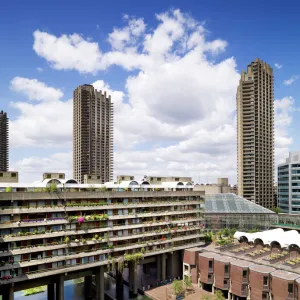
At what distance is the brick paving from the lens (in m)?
70.1

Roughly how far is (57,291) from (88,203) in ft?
65.3

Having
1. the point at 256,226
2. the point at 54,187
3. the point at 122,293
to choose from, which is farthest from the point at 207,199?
the point at 54,187

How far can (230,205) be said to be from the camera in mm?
122562

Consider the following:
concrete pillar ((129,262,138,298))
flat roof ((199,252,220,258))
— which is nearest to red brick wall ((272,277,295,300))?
flat roof ((199,252,220,258))

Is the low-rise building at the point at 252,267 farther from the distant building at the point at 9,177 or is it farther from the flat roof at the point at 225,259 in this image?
the distant building at the point at 9,177

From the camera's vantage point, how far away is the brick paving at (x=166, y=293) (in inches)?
2761

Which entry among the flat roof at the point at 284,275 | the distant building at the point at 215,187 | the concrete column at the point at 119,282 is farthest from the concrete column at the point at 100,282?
the distant building at the point at 215,187

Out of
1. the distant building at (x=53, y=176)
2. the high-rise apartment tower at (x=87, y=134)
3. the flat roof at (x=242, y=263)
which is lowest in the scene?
the flat roof at (x=242, y=263)

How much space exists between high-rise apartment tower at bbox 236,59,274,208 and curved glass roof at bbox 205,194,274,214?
4761 centimetres

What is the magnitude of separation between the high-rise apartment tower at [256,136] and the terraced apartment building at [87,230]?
9423 centimetres

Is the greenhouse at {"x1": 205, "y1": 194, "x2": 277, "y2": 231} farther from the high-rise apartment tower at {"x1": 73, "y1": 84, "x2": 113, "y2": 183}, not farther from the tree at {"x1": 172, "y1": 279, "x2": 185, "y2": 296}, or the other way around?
A: the high-rise apartment tower at {"x1": 73, "y1": 84, "x2": 113, "y2": 183}

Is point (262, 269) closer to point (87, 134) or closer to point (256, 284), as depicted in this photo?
point (256, 284)

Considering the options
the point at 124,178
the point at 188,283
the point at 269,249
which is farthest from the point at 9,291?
the point at 269,249

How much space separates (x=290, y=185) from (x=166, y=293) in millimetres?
95639
